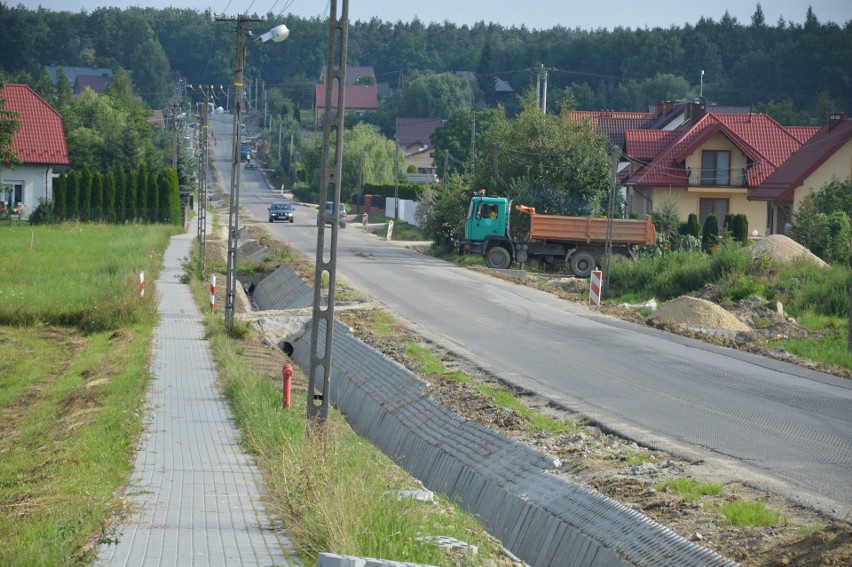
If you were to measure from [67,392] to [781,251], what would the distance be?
80.9ft

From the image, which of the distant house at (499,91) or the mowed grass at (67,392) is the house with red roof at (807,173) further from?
the distant house at (499,91)

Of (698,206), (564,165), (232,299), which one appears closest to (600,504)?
(232,299)

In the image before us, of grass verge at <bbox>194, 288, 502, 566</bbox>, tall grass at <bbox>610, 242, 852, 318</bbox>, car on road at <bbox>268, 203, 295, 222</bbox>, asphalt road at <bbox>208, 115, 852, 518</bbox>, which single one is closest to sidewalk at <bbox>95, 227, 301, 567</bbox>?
grass verge at <bbox>194, 288, 502, 566</bbox>

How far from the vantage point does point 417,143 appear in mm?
130125

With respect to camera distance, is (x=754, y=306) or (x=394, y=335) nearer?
(x=394, y=335)

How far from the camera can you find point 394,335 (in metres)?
22.2

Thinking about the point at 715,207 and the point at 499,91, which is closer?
the point at 715,207

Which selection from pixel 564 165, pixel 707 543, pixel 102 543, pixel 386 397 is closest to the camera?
pixel 102 543

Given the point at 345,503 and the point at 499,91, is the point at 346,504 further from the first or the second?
the point at 499,91

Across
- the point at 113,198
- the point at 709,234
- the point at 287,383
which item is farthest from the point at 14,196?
the point at 287,383

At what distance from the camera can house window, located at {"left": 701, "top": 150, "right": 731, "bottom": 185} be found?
177ft

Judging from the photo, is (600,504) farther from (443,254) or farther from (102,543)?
(443,254)

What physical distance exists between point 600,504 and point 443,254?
127 feet

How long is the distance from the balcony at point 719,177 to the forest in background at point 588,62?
28.2 feet
